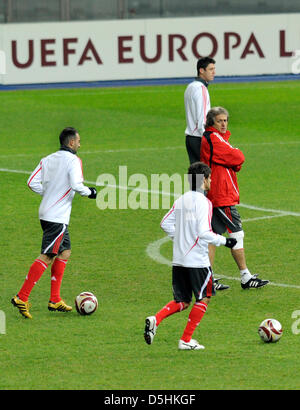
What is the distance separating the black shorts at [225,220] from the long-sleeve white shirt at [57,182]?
1.72m

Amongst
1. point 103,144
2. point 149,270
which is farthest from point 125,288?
point 103,144

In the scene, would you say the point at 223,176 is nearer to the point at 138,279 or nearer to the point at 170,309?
the point at 138,279

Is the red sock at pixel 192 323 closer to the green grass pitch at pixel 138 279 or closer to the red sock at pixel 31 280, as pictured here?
the green grass pitch at pixel 138 279

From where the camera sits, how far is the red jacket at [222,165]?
1097 centimetres

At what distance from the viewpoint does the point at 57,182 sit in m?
10.3

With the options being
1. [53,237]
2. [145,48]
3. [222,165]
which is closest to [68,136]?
[53,237]

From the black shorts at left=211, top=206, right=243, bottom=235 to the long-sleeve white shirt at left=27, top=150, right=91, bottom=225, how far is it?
172 centimetres

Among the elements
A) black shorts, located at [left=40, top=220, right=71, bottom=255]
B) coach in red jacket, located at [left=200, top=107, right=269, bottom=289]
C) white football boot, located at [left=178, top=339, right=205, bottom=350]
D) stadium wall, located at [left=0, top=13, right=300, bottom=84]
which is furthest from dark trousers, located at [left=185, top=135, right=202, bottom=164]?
stadium wall, located at [left=0, top=13, right=300, bottom=84]

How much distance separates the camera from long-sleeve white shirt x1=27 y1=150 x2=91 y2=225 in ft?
33.6

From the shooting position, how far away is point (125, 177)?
18281mm

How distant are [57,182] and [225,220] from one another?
6.56ft

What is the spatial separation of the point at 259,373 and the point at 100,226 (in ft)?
22.0

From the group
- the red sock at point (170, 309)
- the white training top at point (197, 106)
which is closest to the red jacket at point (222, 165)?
the white training top at point (197, 106)

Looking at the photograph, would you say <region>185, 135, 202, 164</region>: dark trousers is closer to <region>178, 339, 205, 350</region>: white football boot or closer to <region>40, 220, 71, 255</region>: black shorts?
<region>40, 220, 71, 255</region>: black shorts
